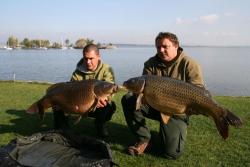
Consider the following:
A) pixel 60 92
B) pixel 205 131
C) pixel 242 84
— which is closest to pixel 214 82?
pixel 242 84

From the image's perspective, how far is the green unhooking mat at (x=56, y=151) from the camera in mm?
3689

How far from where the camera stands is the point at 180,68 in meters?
4.80

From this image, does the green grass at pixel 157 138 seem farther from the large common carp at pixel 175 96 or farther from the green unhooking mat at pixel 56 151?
the large common carp at pixel 175 96

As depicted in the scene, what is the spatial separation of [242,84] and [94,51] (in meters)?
20.4

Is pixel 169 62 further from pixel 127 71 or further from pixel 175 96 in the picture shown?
pixel 127 71

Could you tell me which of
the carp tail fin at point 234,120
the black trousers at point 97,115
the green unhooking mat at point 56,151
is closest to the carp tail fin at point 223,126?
the carp tail fin at point 234,120

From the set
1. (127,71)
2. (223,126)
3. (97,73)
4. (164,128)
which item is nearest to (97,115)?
(97,73)

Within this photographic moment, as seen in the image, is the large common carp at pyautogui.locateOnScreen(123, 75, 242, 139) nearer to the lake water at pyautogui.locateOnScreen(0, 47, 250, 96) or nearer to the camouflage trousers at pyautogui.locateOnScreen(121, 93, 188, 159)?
the camouflage trousers at pyautogui.locateOnScreen(121, 93, 188, 159)

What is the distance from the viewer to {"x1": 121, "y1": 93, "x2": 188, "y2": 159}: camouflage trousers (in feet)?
14.6

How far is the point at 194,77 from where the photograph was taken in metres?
4.65

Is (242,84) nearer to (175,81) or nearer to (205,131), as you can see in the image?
(205,131)

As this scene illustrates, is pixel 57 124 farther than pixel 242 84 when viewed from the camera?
No

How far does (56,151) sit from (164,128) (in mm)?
1374

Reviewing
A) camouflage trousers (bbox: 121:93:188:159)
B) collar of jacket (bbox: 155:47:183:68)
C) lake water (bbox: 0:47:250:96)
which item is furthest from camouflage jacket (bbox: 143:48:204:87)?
lake water (bbox: 0:47:250:96)
